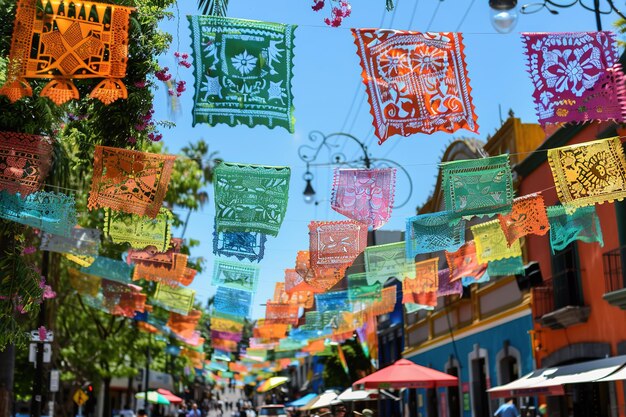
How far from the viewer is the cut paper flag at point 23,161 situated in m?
9.79

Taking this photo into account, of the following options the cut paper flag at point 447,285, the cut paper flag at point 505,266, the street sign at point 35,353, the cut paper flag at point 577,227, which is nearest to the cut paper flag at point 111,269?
the street sign at point 35,353

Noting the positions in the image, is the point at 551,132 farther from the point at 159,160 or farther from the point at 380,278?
the point at 159,160

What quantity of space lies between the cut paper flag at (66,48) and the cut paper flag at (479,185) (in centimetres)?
538

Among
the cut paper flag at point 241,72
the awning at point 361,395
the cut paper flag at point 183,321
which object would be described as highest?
the cut paper flag at point 241,72

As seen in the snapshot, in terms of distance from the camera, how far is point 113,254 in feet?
78.6

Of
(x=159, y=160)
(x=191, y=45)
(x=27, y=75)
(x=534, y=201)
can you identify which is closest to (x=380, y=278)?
(x=534, y=201)

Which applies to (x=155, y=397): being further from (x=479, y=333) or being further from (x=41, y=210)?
(x=41, y=210)

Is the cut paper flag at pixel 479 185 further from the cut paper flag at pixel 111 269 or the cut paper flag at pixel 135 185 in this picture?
the cut paper flag at pixel 111 269

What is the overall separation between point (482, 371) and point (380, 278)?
8.29 metres

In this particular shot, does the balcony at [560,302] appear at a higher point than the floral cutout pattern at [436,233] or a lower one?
lower

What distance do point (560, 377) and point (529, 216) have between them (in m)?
3.13

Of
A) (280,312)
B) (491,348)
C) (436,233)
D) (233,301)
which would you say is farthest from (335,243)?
(280,312)

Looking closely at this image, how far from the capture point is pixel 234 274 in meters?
18.9

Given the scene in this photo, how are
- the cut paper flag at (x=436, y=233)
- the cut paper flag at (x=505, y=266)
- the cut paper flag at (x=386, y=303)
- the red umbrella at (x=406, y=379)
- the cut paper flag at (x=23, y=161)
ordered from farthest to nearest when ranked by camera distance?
the cut paper flag at (x=386, y=303)
the red umbrella at (x=406, y=379)
the cut paper flag at (x=505, y=266)
the cut paper flag at (x=436, y=233)
the cut paper flag at (x=23, y=161)
